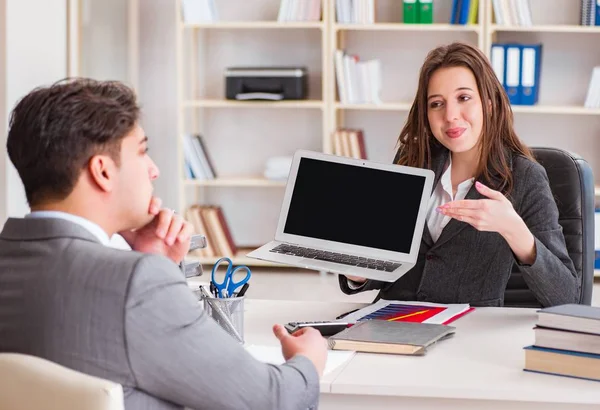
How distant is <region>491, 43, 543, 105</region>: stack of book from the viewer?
5129 millimetres

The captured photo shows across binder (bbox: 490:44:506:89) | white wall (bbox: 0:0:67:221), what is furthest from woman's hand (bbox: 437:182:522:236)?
binder (bbox: 490:44:506:89)

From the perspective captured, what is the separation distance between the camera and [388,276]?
6.95 ft

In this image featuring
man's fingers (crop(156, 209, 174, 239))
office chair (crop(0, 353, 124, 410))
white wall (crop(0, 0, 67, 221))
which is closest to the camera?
office chair (crop(0, 353, 124, 410))

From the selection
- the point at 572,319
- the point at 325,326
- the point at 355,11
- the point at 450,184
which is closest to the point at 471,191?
the point at 450,184

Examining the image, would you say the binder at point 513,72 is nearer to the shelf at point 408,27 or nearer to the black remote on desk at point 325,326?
the shelf at point 408,27

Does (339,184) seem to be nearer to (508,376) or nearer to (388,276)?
(388,276)

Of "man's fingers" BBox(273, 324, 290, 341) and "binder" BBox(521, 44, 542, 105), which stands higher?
"binder" BBox(521, 44, 542, 105)

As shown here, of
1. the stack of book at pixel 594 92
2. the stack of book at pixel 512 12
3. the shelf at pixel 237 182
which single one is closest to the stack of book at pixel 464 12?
the stack of book at pixel 512 12

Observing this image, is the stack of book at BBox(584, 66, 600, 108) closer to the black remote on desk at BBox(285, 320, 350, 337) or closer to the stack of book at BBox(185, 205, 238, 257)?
the stack of book at BBox(185, 205, 238, 257)

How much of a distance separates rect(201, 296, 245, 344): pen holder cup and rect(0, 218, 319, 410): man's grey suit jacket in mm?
539

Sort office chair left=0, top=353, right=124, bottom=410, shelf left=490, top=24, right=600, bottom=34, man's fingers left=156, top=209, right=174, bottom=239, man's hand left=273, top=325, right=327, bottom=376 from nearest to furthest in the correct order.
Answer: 1. office chair left=0, top=353, right=124, bottom=410
2. man's hand left=273, top=325, right=327, bottom=376
3. man's fingers left=156, top=209, right=174, bottom=239
4. shelf left=490, top=24, right=600, bottom=34

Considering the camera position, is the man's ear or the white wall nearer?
the man's ear

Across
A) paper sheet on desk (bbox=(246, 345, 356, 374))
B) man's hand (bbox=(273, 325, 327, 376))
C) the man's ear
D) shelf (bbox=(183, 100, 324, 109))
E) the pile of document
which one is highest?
the man's ear

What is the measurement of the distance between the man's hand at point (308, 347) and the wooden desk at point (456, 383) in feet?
0.50
